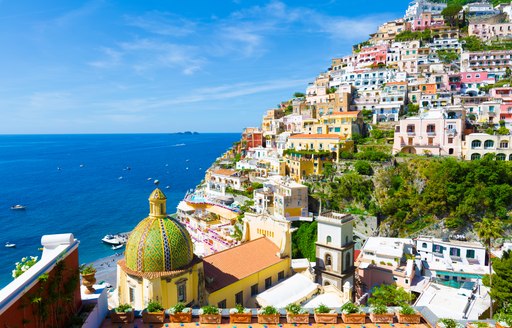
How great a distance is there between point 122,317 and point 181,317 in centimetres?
224

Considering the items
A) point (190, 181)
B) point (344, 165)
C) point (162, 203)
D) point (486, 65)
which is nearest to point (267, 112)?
point (190, 181)

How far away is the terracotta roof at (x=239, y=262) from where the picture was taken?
21.2 m

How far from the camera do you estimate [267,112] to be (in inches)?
4008

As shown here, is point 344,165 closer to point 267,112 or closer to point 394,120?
point 394,120

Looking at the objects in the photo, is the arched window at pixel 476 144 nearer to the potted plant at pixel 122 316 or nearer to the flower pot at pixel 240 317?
the flower pot at pixel 240 317

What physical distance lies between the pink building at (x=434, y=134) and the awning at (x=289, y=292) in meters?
38.7

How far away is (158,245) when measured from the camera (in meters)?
17.8

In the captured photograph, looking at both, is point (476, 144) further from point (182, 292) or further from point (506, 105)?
point (182, 292)

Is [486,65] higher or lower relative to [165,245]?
higher

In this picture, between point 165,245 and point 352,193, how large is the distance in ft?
123

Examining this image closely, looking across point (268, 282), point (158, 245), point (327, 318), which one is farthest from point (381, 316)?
point (268, 282)

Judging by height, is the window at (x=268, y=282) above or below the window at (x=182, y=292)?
below

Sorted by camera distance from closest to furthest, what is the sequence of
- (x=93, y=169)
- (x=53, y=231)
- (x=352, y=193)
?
(x=352, y=193)
(x=53, y=231)
(x=93, y=169)

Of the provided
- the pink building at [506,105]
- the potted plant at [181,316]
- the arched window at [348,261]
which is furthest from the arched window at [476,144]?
the potted plant at [181,316]
